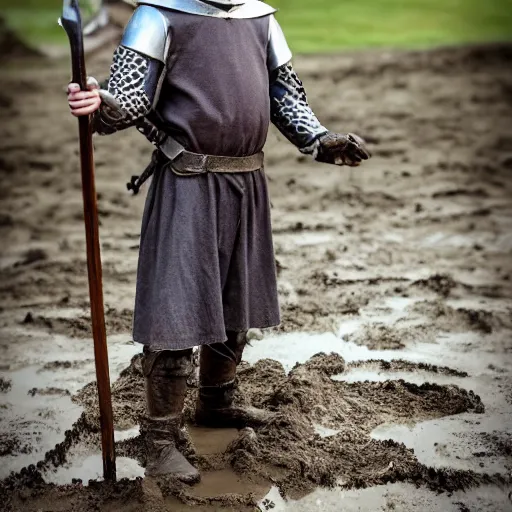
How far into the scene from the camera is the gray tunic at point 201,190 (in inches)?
108

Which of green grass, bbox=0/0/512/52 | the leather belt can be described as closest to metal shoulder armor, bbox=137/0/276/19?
the leather belt

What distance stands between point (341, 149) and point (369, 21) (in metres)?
5.63

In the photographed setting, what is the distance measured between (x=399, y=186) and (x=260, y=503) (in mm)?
4167

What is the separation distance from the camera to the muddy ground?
9.49ft

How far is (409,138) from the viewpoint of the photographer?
7.26 meters

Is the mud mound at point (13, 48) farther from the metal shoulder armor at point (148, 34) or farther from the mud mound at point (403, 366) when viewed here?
the metal shoulder armor at point (148, 34)

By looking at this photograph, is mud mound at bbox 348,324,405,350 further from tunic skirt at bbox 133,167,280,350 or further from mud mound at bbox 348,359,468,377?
tunic skirt at bbox 133,167,280,350

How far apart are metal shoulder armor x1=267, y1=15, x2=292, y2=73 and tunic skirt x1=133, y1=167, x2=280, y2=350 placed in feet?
1.19

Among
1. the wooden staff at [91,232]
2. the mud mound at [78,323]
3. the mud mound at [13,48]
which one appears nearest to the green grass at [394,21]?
the mud mound at [13,48]

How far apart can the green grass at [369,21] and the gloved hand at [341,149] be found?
5.33 metres

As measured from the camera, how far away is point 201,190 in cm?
281

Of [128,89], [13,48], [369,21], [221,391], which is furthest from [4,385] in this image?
[369,21]

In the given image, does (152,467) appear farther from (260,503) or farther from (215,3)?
(215,3)

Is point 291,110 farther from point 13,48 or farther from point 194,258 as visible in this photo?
point 13,48
